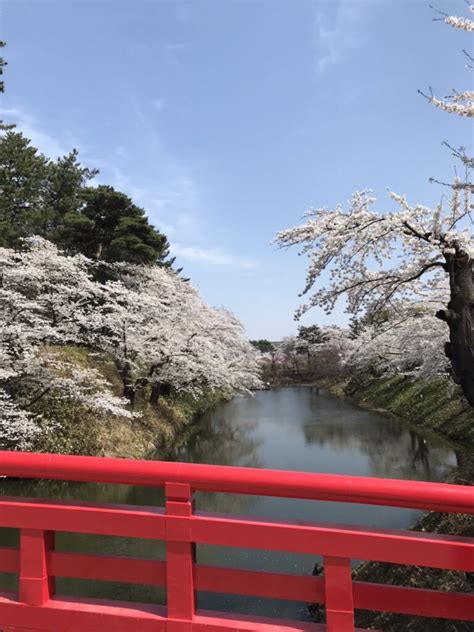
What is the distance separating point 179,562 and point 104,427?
12.8m

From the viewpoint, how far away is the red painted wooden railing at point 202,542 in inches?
70.1

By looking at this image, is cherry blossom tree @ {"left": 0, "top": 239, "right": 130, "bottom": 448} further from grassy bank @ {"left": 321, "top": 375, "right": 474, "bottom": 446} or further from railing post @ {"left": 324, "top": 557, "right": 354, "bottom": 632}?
grassy bank @ {"left": 321, "top": 375, "right": 474, "bottom": 446}

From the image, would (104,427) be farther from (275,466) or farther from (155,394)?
(155,394)

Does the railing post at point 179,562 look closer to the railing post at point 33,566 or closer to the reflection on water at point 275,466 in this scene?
the railing post at point 33,566

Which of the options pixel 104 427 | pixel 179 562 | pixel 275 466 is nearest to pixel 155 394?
pixel 104 427

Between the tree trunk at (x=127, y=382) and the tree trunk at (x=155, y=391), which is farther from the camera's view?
the tree trunk at (x=155, y=391)

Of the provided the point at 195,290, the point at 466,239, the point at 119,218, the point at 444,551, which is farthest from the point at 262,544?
the point at 195,290

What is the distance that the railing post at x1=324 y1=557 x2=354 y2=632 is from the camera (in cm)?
181

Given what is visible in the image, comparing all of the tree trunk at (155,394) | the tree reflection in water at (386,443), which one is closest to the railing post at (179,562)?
the tree reflection in water at (386,443)

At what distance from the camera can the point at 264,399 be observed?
37.2 m

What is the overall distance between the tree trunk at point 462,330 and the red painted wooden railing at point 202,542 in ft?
12.3

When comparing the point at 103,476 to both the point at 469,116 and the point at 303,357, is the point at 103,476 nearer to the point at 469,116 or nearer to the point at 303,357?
the point at 469,116

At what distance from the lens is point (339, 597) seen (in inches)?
71.8

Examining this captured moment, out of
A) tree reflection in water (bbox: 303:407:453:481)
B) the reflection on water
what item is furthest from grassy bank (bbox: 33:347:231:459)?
tree reflection in water (bbox: 303:407:453:481)
